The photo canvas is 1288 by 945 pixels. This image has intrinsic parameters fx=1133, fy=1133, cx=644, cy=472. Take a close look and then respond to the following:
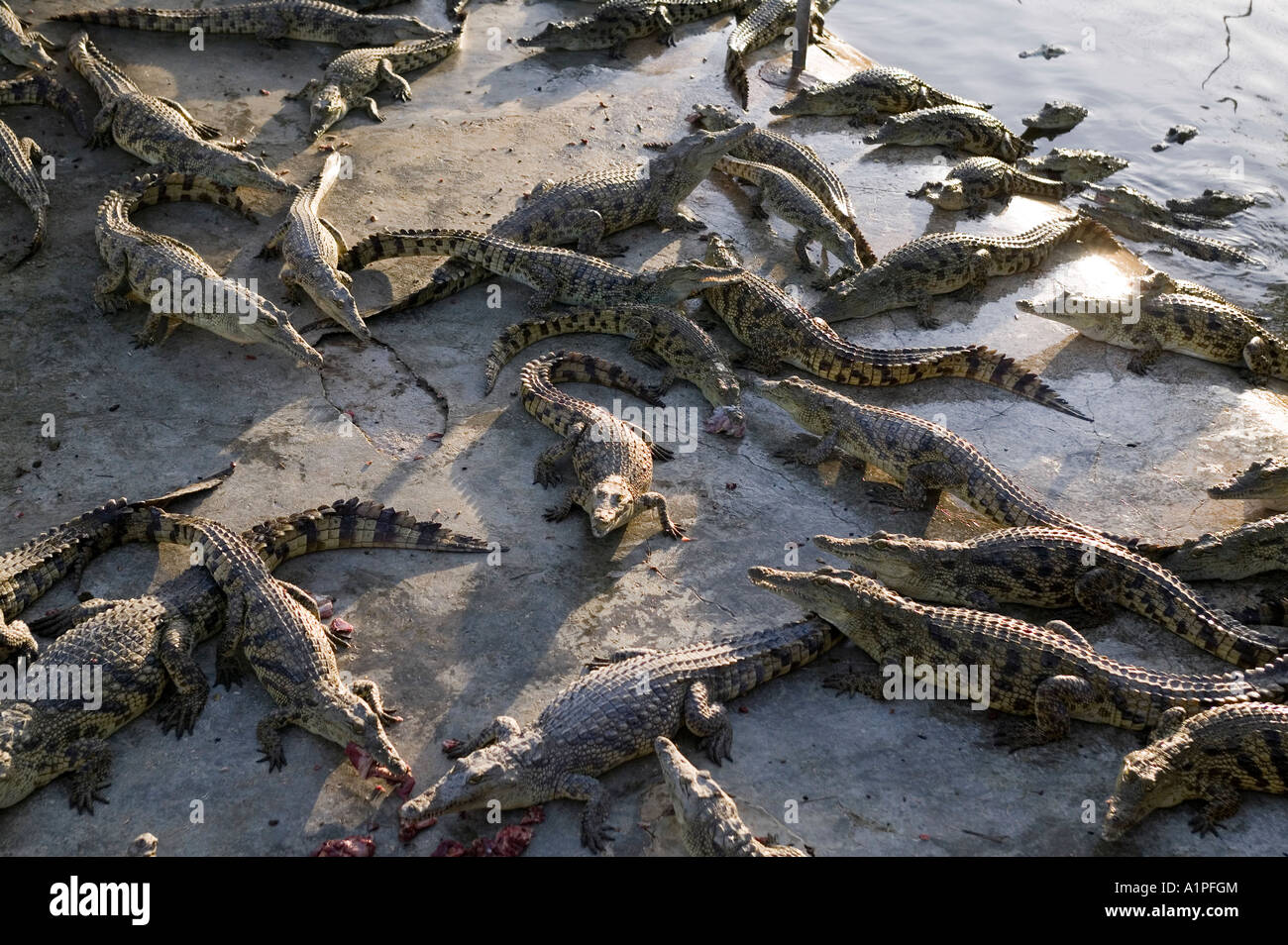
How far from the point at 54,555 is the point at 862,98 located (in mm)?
9803

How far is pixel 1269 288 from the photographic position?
36.5 feet

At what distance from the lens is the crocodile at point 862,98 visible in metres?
12.7

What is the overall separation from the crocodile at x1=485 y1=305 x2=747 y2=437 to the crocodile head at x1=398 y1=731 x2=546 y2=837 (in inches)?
133

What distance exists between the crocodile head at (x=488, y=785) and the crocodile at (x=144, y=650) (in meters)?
0.47

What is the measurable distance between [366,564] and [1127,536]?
481 centimetres

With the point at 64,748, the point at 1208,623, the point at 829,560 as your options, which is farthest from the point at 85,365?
the point at 1208,623

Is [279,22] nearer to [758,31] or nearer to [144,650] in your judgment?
[758,31]

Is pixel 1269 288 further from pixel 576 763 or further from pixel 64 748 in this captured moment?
pixel 64 748

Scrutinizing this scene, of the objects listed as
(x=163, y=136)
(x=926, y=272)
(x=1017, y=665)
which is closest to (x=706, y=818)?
(x=1017, y=665)

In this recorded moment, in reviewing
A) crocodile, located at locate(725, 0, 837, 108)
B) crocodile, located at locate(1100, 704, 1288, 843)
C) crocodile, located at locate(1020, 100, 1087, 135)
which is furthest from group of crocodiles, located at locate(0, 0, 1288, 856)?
crocodile, located at locate(1020, 100, 1087, 135)

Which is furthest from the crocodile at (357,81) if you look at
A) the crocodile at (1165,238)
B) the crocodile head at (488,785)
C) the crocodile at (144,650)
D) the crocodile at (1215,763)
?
the crocodile at (1215,763)

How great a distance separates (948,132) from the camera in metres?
12.3

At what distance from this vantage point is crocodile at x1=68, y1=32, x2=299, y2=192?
10344 mm

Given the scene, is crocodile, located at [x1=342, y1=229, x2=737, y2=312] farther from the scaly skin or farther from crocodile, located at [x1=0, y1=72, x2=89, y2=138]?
crocodile, located at [x1=0, y1=72, x2=89, y2=138]
